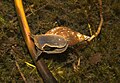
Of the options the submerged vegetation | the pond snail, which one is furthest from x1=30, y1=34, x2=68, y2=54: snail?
the submerged vegetation

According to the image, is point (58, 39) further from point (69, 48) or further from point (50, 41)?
point (69, 48)

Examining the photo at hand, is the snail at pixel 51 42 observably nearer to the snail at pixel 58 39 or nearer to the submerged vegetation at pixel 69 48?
the snail at pixel 58 39

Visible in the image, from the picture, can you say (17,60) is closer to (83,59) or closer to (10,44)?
(10,44)

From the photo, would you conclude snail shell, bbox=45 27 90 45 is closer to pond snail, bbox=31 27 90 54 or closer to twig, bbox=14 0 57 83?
pond snail, bbox=31 27 90 54

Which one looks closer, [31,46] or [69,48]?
[31,46]

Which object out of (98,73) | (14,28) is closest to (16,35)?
(14,28)

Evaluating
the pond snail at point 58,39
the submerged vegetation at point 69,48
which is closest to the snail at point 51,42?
the pond snail at point 58,39

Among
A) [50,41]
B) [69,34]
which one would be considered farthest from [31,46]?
[69,34]

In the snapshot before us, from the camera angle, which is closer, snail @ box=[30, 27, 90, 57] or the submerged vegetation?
snail @ box=[30, 27, 90, 57]
